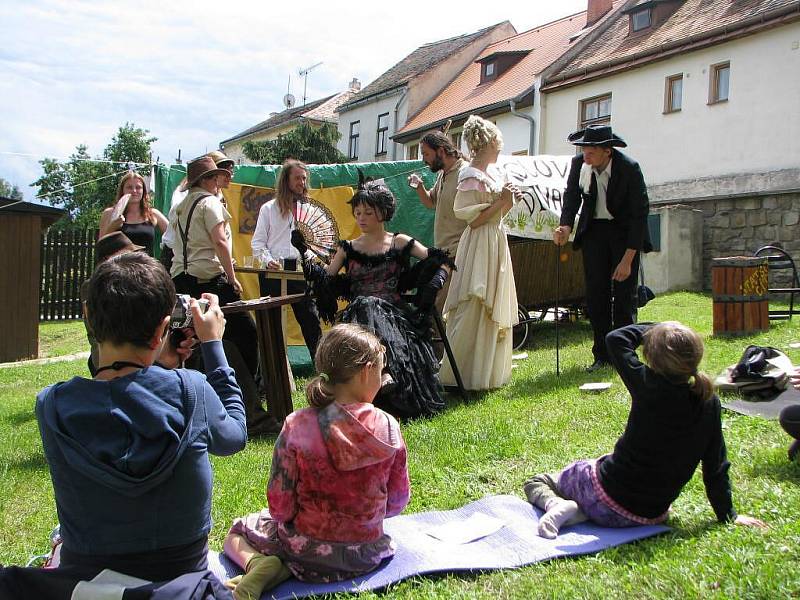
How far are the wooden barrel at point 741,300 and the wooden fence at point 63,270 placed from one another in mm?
14479

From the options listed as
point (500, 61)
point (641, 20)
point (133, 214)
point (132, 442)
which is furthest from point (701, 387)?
point (500, 61)

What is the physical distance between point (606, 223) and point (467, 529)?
12.5 feet

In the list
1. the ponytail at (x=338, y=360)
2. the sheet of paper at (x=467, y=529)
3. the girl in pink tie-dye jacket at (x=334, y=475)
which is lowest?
the sheet of paper at (x=467, y=529)

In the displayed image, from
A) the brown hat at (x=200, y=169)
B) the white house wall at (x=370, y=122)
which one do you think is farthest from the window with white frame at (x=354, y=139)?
the brown hat at (x=200, y=169)

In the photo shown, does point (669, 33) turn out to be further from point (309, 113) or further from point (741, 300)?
point (309, 113)

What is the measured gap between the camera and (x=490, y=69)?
3091 centimetres

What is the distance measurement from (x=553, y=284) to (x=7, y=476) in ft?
21.3

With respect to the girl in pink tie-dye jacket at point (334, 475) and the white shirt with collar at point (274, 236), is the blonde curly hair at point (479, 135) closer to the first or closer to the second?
the white shirt with collar at point (274, 236)

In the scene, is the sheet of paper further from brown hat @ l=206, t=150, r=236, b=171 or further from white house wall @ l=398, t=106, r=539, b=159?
white house wall @ l=398, t=106, r=539, b=159

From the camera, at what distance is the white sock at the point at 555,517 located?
336 cm

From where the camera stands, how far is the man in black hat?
635cm

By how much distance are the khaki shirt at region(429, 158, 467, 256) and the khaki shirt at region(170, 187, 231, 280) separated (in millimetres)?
1986

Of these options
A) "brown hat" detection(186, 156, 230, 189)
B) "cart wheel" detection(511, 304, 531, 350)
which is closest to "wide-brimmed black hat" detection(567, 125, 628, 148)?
"cart wheel" detection(511, 304, 531, 350)

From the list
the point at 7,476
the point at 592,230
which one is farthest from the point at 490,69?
the point at 7,476
